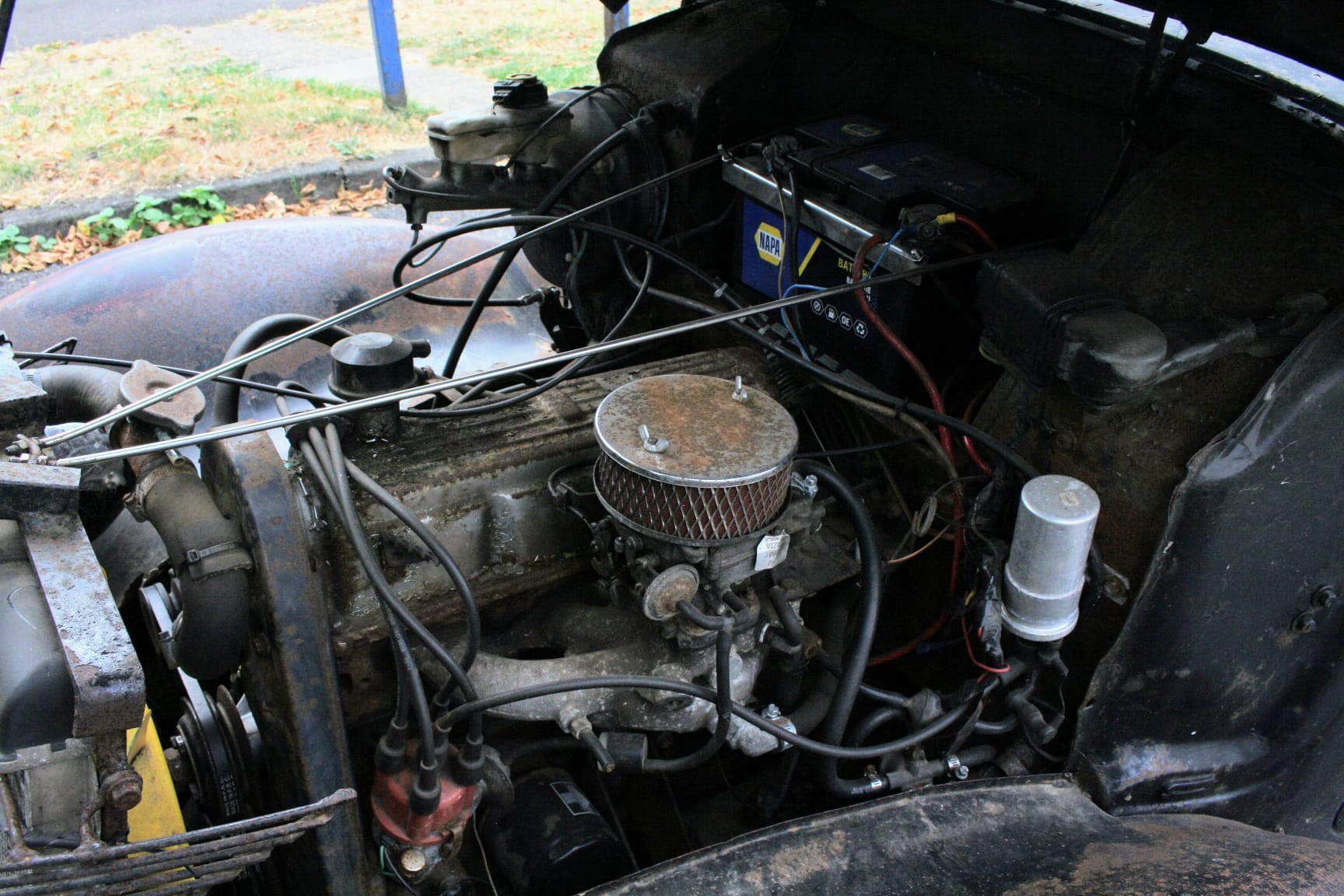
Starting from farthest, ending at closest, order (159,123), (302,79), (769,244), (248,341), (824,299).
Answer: (302,79) → (159,123) → (769,244) → (824,299) → (248,341)

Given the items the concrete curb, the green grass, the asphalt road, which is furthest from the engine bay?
the asphalt road

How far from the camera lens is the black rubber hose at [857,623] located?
1430 millimetres

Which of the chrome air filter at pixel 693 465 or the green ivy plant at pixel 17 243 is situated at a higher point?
the chrome air filter at pixel 693 465

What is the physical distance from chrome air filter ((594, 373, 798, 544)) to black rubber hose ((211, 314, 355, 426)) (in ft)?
1.79

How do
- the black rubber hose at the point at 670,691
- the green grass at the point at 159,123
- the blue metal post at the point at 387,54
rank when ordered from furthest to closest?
the blue metal post at the point at 387,54, the green grass at the point at 159,123, the black rubber hose at the point at 670,691

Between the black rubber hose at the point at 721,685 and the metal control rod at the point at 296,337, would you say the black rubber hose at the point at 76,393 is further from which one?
the black rubber hose at the point at 721,685

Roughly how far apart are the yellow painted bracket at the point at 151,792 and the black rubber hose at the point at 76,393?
0.55m

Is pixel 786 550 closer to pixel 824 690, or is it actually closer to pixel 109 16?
pixel 824 690

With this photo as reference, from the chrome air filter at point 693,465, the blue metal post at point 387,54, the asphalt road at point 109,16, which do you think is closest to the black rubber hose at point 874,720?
the chrome air filter at point 693,465

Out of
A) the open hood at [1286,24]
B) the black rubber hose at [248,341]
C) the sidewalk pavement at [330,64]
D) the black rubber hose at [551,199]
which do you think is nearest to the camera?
the open hood at [1286,24]

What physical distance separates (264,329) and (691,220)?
0.82 meters

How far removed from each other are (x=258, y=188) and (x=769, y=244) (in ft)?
14.7

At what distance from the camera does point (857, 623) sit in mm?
1444

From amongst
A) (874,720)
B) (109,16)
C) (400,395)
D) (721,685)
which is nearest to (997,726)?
(874,720)
